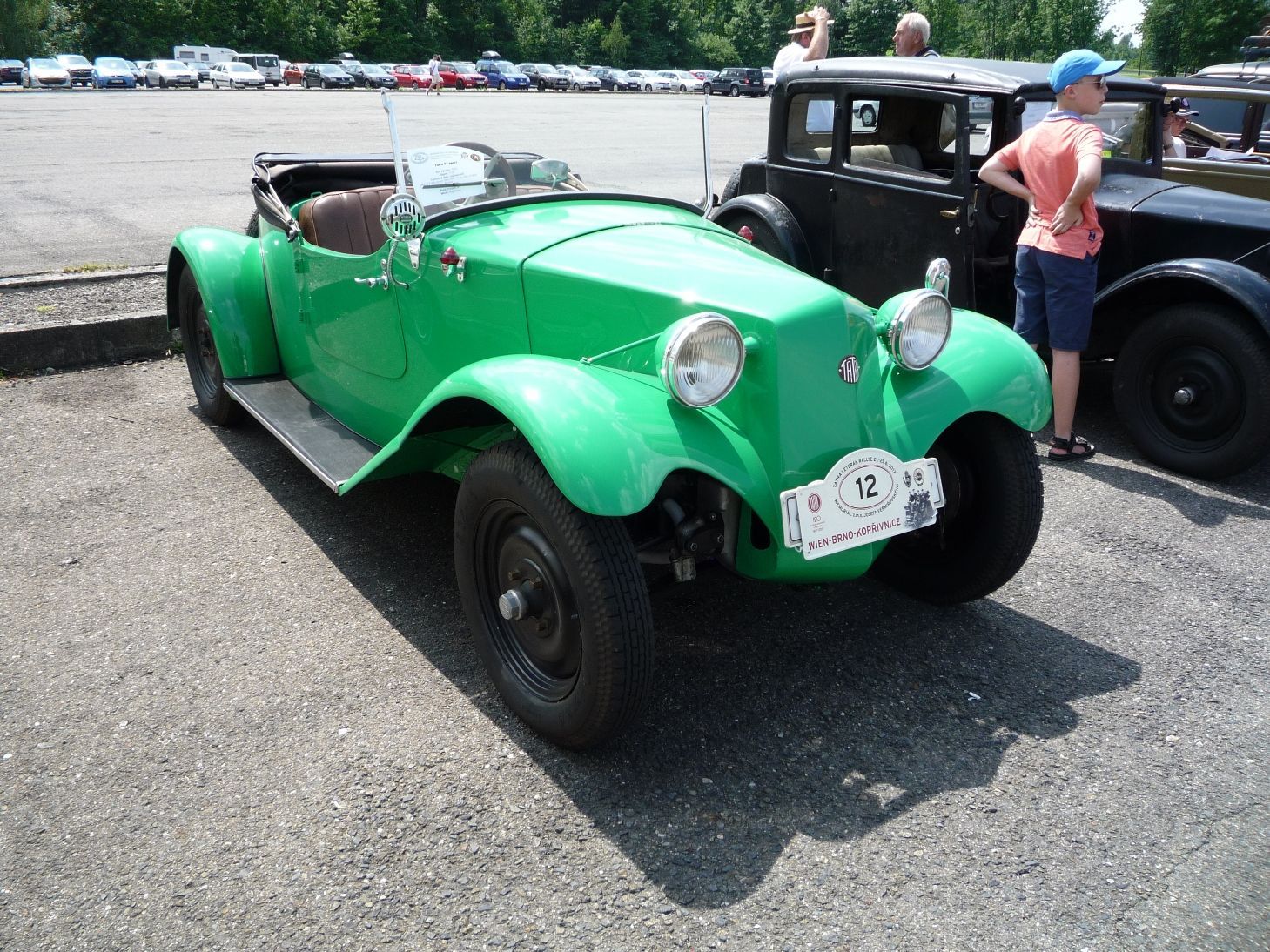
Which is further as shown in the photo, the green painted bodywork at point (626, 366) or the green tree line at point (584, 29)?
the green tree line at point (584, 29)

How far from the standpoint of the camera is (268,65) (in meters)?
43.8

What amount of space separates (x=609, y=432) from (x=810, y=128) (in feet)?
13.3

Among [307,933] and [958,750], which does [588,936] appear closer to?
[307,933]

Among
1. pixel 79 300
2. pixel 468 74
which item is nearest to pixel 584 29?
pixel 468 74

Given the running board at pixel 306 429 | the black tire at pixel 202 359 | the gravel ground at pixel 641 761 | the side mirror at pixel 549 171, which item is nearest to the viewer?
the gravel ground at pixel 641 761

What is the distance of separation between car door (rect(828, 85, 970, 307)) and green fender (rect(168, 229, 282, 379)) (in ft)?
9.99

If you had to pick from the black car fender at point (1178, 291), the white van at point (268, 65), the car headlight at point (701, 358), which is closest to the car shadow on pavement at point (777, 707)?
the car headlight at point (701, 358)

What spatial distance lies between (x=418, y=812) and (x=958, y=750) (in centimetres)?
139

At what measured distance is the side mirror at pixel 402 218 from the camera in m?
3.16

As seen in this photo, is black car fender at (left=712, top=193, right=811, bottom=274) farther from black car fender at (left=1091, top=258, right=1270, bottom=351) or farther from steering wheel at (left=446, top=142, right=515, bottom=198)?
steering wheel at (left=446, top=142, right=515, bottom=198)

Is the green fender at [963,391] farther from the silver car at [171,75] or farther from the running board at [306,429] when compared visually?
the silver car at [171,75]

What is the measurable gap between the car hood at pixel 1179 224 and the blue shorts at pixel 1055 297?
1.42 ft

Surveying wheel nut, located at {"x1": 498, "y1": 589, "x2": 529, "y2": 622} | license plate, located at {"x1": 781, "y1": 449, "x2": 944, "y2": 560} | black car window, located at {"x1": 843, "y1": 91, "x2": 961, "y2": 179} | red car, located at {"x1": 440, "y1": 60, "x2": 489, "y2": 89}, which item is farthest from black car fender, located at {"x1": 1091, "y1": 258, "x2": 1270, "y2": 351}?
red car, located at {"x1": 440, "y1": 60, "x2": 489, "y2": 89}

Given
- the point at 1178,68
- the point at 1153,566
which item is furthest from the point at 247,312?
the point at 1178,68
